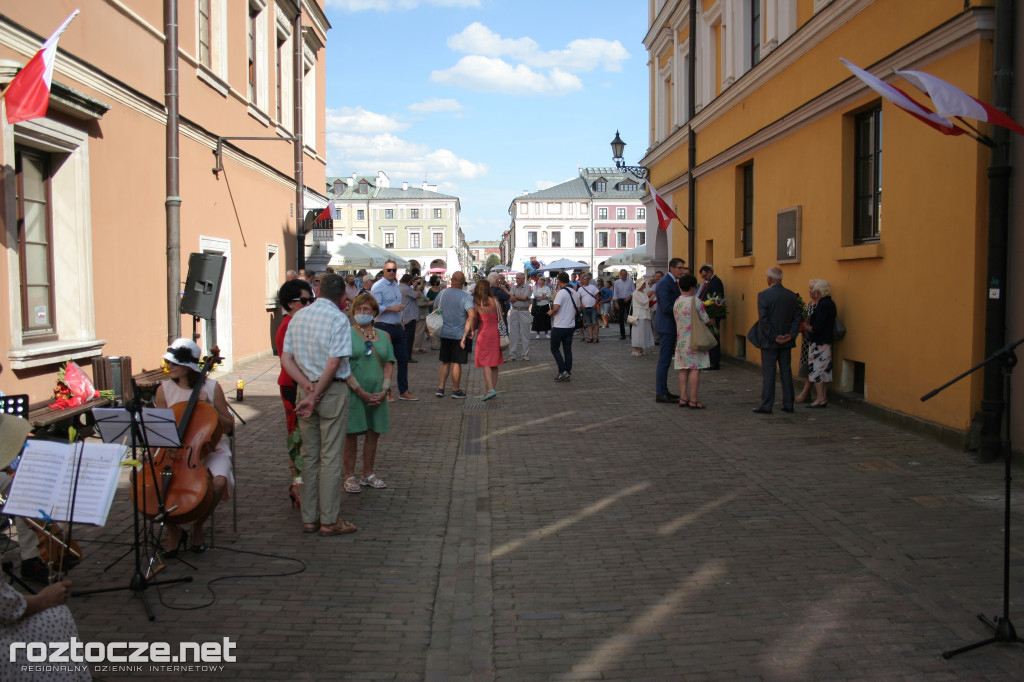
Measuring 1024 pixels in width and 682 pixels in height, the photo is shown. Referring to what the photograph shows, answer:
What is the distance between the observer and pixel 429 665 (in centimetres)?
409

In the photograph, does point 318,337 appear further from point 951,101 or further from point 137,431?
point 951,101

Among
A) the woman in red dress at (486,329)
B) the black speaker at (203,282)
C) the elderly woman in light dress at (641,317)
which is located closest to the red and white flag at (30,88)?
the black speaker at (203,282)

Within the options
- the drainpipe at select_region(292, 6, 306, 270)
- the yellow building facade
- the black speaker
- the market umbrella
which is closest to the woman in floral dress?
the yellow building facade

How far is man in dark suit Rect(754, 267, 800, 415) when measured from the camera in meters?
10.8

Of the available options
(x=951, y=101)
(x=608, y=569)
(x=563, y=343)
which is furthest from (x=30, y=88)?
(x=563, y=343)

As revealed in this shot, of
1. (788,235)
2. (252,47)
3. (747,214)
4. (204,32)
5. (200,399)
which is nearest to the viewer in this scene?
(200,399)

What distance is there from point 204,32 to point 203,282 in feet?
20.4

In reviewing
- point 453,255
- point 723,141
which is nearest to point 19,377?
point 723,141

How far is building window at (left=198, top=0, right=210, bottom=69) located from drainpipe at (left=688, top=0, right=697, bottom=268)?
407 inches

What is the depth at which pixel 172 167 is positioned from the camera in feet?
38.4

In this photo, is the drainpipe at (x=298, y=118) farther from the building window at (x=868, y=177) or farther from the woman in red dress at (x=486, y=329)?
the building window at (x=868, y=177)

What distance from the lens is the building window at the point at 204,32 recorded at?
14062 millimetres

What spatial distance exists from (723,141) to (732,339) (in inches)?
156

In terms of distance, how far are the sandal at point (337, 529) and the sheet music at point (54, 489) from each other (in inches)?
84.5
